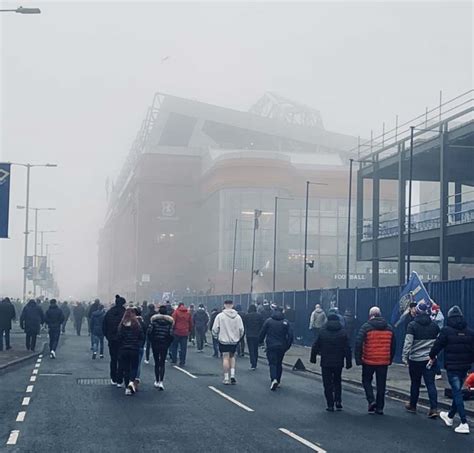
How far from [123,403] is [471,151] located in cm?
3561

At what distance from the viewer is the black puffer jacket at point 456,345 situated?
12922 mm

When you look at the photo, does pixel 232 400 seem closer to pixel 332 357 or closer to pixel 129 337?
pixel 332 357

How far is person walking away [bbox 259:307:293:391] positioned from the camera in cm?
1812

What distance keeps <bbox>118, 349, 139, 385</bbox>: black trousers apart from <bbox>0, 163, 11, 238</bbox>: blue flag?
9.04m

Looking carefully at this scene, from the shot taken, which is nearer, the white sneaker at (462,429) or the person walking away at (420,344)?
the white sneaker at (462,429)

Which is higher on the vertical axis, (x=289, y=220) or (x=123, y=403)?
(x=289, y=220)

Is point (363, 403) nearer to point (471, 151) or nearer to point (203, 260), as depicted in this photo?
point (471, 151)

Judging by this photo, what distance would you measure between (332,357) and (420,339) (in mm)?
1538

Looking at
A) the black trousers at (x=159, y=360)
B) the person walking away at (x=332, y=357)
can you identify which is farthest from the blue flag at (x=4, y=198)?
the person walking away at (x=332, y=357)

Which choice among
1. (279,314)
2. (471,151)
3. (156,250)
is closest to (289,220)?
(156,250)

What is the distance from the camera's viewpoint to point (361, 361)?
48.2 feet

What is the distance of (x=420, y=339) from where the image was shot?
47.0 ft

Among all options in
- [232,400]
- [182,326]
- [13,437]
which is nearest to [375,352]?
[232,400]

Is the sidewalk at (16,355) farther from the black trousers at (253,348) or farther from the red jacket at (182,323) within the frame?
the black trousers at (253,348)
